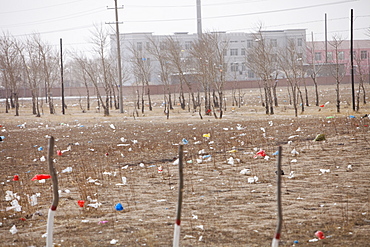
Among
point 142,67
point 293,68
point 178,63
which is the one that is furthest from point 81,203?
point 142,67

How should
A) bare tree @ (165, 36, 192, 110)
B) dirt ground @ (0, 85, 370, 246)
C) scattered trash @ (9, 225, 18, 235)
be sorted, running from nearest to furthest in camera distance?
dirt ground @ (0, 85, 370, 246) < scattered trash @ (9, 225, 18, 235) < bare tree @ (165, 36, 192, 110)

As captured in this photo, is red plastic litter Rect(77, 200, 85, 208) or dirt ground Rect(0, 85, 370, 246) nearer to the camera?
dirt ground Rect(0, 85, 370, 246)

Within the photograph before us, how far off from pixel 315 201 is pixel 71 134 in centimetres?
1517

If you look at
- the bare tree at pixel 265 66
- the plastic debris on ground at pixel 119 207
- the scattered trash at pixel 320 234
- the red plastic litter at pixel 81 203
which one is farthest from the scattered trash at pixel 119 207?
the bare tree at pixel 265 66

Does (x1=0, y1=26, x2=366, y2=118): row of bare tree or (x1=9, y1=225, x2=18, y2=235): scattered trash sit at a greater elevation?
(x1=0, y1=26, x2=366, y2=118): row of bare tree

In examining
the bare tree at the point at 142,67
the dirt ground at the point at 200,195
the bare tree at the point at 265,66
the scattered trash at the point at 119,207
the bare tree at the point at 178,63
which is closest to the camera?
the dirt ground at the point at 200,195

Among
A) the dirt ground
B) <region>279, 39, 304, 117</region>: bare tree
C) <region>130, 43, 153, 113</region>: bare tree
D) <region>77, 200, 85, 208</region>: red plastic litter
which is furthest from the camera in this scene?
<region>130, 43, 153, 113</region>: bare tree

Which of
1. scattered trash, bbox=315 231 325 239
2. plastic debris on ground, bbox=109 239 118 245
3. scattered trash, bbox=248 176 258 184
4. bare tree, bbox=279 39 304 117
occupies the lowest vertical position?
plastic debris on ground, bbox=109 239 118 245

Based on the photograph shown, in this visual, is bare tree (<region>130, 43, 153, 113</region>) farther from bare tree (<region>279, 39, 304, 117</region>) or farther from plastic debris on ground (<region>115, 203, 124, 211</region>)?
plastic debris on ground (<region>115, 203, 124, 211</region>)

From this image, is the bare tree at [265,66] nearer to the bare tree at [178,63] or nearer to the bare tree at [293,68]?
the bare tree at [293,68]

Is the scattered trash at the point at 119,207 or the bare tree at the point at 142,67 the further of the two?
the bare tree at the point at 142,67

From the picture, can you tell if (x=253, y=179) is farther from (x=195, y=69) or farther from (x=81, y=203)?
(x=195, y=69)

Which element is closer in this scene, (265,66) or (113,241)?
(113,241)

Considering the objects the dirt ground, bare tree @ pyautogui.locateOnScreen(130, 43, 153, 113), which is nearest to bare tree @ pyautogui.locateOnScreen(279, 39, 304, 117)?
bare tree @ pyautogui.locateOnScreen(130, 43, 153, 113)
